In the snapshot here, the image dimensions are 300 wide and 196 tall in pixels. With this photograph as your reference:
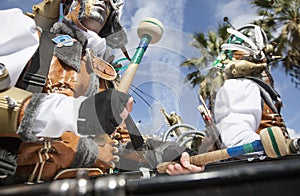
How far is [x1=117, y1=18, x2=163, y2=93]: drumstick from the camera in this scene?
1.13 m

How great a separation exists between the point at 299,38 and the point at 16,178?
25.0ft

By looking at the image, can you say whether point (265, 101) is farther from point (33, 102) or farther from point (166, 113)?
point (33, 102)

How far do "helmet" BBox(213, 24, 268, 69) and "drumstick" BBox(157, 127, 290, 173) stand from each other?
4.21ft

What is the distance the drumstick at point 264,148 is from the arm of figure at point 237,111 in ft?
2.18

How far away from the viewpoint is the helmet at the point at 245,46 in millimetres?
2385

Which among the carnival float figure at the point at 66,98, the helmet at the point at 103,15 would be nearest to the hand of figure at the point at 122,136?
the carnival float figure at the point at 66,98

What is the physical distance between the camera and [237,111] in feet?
6.25

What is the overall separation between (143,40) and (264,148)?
0.50 meters

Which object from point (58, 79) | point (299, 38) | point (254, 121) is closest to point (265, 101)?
point (254, 121)

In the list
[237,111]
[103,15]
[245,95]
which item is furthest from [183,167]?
[245,95]

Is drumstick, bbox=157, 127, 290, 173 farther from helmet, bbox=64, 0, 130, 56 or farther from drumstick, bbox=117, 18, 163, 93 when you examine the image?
helmet, bbox=64, 0, 130, 56

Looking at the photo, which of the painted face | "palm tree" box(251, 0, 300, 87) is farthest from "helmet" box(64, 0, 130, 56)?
"palm tree" box(251, 0, 300, 87)

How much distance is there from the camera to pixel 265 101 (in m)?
2.10

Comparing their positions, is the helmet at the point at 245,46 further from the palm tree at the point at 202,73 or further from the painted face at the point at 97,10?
→ the painted face at the point at 97,10
